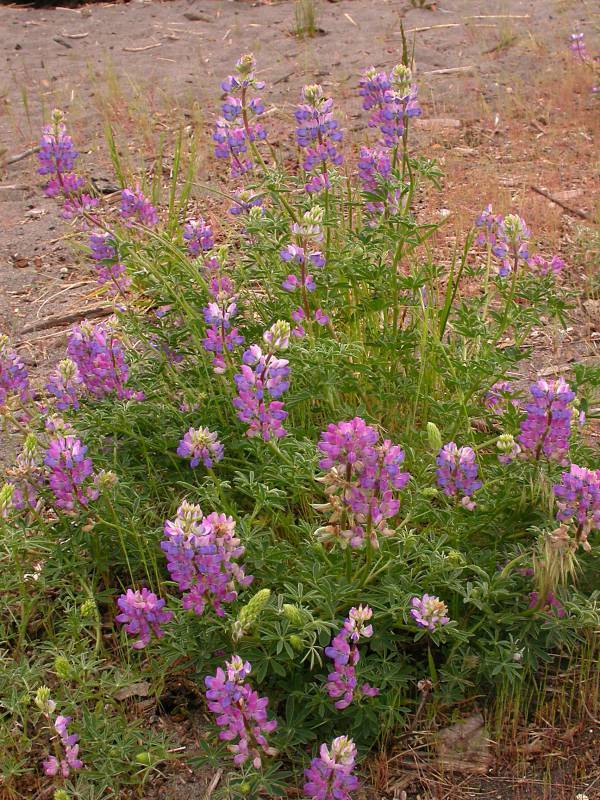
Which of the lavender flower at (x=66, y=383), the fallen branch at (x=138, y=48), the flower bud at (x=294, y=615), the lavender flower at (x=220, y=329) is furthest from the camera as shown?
the fallen branch at (x=138, y=48)

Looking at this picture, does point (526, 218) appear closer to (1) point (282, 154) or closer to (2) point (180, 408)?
(1) point (282, 154)

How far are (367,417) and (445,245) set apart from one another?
2134 millimetres

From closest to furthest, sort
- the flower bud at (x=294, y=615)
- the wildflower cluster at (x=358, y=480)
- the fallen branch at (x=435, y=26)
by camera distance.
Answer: the wildflower cluster at (x=358, y=480)
the flower bud at (x=294, y=615)
the fallen branch at (x=435, y=26)

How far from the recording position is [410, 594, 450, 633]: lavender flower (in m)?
2.25

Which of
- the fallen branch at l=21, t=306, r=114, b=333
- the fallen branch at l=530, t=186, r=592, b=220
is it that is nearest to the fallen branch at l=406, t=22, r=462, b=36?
the fallen branch at l=530, t=186, r=592, b=220

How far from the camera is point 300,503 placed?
3.00m

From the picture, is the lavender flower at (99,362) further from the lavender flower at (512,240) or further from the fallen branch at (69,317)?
the fallen branch at (69,317)

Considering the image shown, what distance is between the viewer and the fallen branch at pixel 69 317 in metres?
4.43

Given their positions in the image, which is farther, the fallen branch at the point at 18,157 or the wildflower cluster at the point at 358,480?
the fallen branch at the point at 18,157

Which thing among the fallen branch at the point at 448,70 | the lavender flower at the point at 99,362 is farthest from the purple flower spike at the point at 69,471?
the fallen branch at the point at 448,70

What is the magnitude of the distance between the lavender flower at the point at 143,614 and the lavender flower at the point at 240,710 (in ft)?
1.10

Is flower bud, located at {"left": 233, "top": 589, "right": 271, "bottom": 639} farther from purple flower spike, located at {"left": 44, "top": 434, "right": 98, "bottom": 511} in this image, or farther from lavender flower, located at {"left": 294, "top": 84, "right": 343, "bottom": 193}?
lavender flower, located at {"left": 294, "top": 84, "right": 343, "bottom": 193}

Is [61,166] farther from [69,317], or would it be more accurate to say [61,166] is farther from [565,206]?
[565,206]

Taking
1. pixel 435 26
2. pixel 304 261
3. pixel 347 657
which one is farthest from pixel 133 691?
pixel 435 26
